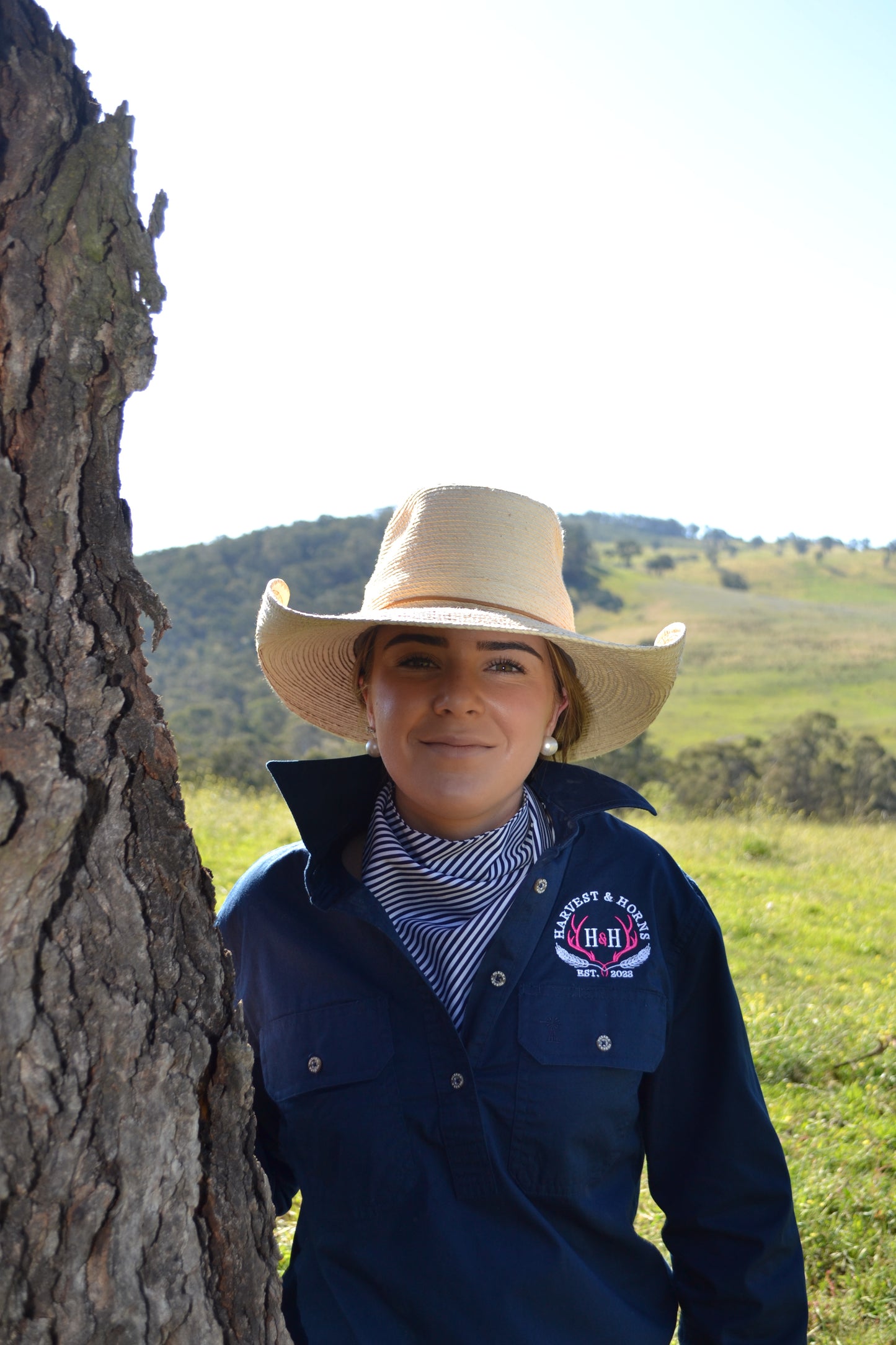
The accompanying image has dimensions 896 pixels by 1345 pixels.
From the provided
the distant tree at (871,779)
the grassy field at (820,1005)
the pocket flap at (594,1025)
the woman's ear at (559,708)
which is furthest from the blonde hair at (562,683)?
the distant tree at (871,779)

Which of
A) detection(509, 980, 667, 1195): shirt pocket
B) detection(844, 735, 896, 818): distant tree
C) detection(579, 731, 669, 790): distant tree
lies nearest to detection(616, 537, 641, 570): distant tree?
detection(579, 731, 669, 790): distant tree

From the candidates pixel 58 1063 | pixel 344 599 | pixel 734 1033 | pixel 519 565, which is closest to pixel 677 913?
pixel 734 1033

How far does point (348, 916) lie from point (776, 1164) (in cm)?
87

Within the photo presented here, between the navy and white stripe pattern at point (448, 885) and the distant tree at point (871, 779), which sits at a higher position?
the navy and white stripe pattern at point (448, 885)

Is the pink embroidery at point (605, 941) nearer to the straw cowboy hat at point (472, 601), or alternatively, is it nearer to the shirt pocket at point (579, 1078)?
the shirt pocket at point (579, 1078)

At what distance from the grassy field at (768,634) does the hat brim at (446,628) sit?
35.3 m

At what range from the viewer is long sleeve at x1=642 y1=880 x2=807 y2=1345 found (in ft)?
5.98

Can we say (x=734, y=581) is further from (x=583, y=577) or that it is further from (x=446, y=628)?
(x=446, y=628)

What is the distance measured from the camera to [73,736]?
114cm

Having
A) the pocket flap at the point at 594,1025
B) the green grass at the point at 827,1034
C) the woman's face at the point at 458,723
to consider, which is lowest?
the green grass at the point at 827,1034

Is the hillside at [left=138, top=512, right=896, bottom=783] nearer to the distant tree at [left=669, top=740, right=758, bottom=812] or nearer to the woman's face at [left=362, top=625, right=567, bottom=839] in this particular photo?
the distant tree at [left=669, top=740, right=758, bottom=812]

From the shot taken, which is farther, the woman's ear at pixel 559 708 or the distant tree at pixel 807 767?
the distant tree at pixel 807 767

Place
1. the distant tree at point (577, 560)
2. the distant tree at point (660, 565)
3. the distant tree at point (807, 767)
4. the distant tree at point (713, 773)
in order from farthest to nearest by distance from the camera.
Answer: the distant tree at point (660, 565)
the distant tree at point (577, 560)
the distant tree at point (807, 767)
the distant tree at point (713, 773)

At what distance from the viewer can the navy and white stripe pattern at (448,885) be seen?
6.10 feet
